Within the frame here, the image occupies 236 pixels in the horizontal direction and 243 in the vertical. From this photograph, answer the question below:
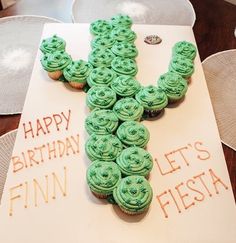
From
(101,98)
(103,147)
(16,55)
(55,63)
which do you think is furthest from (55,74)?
(16,55)

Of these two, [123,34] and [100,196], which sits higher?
[123,34]

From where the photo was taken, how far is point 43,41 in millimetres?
1715

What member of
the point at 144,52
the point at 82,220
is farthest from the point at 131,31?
the point at 82,220

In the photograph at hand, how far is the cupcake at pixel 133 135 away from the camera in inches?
50.5

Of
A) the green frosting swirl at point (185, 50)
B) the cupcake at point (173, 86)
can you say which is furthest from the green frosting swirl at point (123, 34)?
the cupcake at point (173, 86)

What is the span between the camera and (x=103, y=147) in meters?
1.24

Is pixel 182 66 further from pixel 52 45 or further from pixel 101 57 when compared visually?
pixel 52 45

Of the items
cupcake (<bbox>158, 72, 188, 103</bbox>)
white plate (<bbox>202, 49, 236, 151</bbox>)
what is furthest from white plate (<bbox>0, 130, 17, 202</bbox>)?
white plate (<bbox>202, 49, 236, 151</bbox>)

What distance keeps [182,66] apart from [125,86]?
0.32 m

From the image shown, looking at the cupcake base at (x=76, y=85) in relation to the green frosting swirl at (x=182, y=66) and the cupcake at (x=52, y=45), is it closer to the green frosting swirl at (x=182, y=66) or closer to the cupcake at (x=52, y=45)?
the cupcake at (x=52, y=45)

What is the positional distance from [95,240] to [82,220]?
0.08m

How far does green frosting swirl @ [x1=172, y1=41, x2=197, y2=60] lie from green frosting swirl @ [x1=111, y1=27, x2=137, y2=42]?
0.23 meters

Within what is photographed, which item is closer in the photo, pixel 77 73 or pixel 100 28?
pixel 77 73

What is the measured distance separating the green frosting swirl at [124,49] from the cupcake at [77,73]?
0.59 ft
